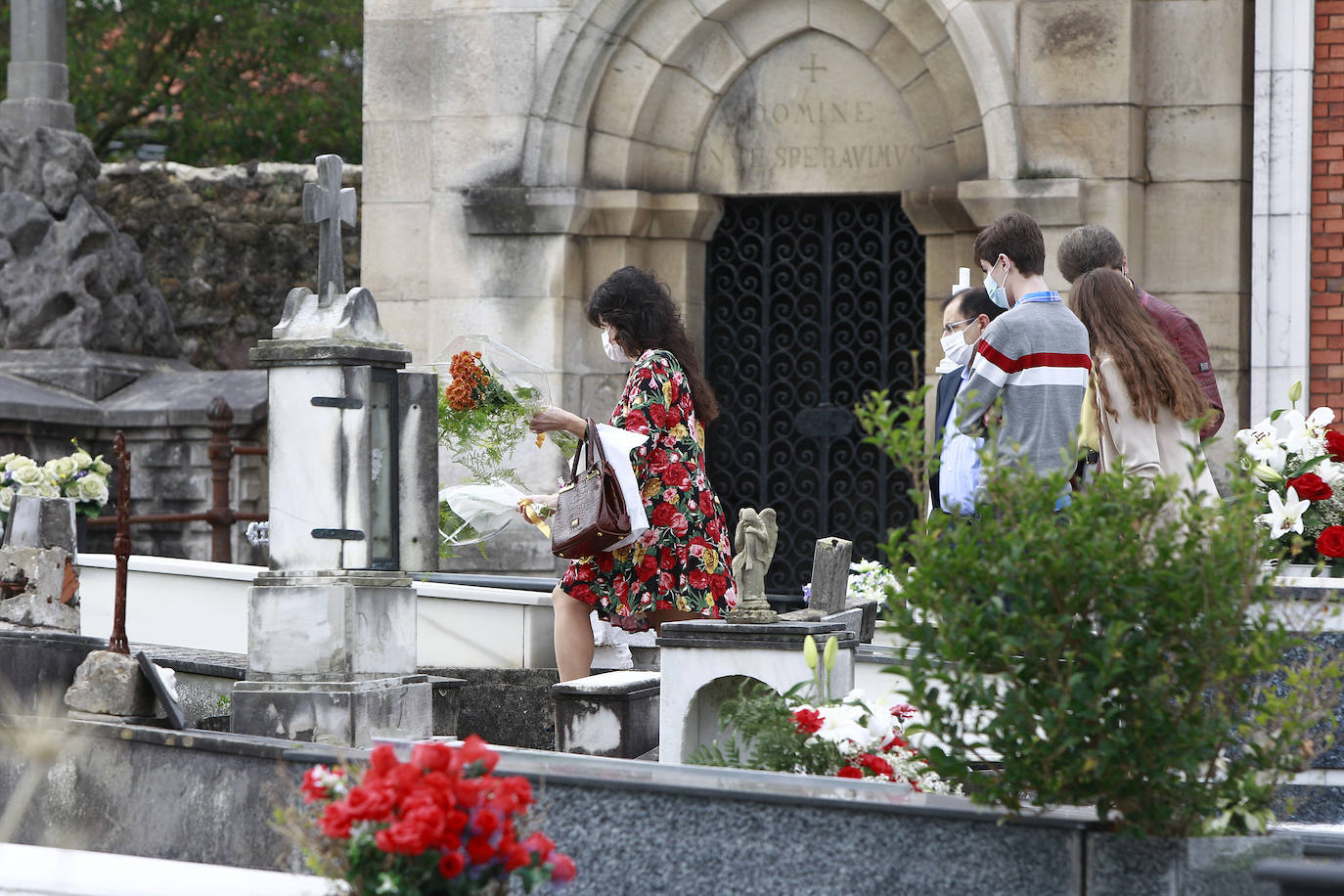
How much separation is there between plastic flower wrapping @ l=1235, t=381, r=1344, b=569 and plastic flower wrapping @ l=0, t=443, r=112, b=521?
628 cm

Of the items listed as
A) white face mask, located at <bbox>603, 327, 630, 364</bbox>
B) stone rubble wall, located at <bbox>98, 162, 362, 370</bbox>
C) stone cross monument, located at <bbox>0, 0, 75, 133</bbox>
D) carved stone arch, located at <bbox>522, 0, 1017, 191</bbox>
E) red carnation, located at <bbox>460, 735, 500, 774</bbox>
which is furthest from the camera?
stone rubble wall, located at <bbox>98, 162, 362, 370</bbox>

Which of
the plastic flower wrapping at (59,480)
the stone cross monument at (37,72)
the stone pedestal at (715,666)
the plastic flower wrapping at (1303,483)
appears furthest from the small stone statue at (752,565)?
the stone cross monument at (37,72)

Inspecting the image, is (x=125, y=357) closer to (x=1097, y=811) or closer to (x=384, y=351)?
(x=384, y=351)

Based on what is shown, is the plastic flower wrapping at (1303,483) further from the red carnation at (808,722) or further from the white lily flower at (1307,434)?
the red carnation at (808,722)

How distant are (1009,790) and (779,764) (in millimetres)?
1073

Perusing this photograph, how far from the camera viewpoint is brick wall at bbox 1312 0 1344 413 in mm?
9594

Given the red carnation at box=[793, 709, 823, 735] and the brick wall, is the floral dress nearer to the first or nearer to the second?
the red carnation at box=[793, 709, 823, 735]

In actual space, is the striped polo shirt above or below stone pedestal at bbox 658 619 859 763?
above

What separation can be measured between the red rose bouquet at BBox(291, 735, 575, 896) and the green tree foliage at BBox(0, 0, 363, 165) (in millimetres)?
19948

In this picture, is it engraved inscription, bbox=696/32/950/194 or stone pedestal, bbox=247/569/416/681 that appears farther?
engraved inscription, bbox=696/32/950/194

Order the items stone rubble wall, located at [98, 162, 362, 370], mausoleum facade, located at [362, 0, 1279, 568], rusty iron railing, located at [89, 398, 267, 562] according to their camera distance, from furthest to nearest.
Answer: stone rubble wall, located at [98, 162, 362, 370] → rusty iron railing, located at [89, 398, 267, 562] → mausoleum facade, located at [362, 0, 1279, 568]

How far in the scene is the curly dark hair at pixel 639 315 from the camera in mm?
6676

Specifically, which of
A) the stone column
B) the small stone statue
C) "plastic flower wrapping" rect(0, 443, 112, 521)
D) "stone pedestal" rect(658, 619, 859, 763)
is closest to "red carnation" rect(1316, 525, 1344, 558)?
"stone pedestal" rect(658, 619, 859, 763)

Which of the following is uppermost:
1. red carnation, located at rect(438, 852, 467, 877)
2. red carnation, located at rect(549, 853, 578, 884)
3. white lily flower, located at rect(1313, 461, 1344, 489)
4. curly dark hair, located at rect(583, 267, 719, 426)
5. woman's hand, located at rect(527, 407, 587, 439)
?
curly dark hair, located at rect(583, 267, 719, 426)
